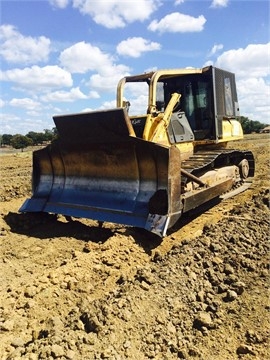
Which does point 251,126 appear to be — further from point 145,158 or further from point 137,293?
point 137,293

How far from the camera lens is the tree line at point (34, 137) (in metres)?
43.3

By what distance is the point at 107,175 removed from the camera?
611cm

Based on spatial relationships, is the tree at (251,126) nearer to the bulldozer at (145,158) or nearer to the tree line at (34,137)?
the tree line at (34,137)

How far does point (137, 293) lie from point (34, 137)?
1977 inches

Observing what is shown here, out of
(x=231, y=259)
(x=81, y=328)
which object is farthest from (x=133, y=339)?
(x=231, y=259)

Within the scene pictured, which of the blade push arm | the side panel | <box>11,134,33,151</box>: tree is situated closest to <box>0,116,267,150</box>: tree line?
<box>11,134,33,151</box>: tree

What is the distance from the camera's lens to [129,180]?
5836 mm

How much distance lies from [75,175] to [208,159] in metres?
2.18

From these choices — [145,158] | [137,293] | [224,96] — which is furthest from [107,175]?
[224,96]

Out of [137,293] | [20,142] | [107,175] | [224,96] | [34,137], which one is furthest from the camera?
[34,137]

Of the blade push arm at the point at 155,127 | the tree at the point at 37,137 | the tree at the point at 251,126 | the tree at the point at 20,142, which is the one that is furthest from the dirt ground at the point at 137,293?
the tree at the point at 251,126

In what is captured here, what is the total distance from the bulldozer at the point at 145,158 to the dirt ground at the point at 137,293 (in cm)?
41

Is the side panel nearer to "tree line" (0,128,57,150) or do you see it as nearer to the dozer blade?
the dozer blade

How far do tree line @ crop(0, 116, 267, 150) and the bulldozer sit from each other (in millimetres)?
22644
